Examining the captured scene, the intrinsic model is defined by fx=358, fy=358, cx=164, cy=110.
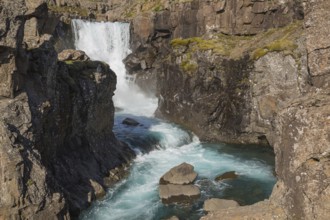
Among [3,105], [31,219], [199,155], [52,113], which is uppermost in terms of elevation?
[3,105]

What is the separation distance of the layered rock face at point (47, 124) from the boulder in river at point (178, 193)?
18.2ft

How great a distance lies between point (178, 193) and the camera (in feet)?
102

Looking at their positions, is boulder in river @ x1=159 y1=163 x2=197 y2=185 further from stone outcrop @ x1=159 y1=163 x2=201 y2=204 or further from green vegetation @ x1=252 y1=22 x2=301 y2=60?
green vegetation @ x1=252 y1=22 x2=301 y2=60

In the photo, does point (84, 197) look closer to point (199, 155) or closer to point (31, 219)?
point (31, 219)

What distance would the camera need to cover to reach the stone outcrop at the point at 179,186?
101 feet

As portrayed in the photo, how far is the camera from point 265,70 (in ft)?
147

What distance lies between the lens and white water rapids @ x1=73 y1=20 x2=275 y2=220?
29.2 m

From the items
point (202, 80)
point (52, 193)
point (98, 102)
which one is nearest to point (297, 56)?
point (202, 80)

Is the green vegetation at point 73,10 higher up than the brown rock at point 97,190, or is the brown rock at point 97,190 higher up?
the green vegetation at point 73,10

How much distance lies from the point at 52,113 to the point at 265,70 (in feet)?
90.3

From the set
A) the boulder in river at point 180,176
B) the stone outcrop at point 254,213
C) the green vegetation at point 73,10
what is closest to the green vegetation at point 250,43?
the boulder in river at point 180,176

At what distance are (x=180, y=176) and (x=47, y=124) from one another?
13054 mm

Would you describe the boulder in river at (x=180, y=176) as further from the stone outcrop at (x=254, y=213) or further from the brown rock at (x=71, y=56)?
the stone outcrop at (x=254, y=213)

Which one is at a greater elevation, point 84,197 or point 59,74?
point 59,74
